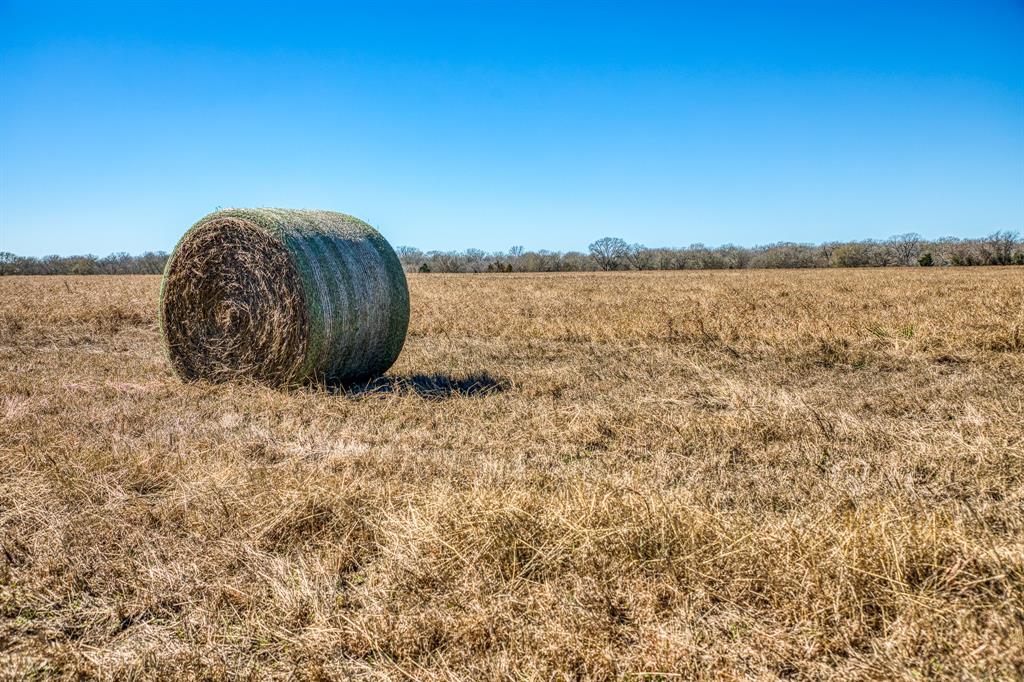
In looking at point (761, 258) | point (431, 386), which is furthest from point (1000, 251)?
point (431, 386)

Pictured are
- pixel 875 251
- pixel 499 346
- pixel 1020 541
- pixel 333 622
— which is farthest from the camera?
pixel 875 251

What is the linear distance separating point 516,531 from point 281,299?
5.26 m

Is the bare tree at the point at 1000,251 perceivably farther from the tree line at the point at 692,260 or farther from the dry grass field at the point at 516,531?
the dry grass field at the point at 516,531

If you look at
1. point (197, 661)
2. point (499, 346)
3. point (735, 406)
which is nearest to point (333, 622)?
point (197, 661)

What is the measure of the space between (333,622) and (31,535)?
1.88 meters

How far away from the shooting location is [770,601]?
9.78 feet

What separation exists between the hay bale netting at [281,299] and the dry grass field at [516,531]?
21.6 inches

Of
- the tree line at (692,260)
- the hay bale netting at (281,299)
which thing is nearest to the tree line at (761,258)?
the tree line at (692,260)

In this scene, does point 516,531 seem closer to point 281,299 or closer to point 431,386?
point 431,386

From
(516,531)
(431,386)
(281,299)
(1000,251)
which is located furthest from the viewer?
(1000,251)

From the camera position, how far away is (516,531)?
350cm

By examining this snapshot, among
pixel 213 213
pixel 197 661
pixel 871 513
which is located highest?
pixel 213 213

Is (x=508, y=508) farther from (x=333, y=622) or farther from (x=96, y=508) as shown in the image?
(x=96, y=508)

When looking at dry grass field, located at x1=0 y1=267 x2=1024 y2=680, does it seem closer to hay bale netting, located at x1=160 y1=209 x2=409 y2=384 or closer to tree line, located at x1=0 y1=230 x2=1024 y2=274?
hay bale netting, located at x1=160 y1=209 x2=409 y2=384
